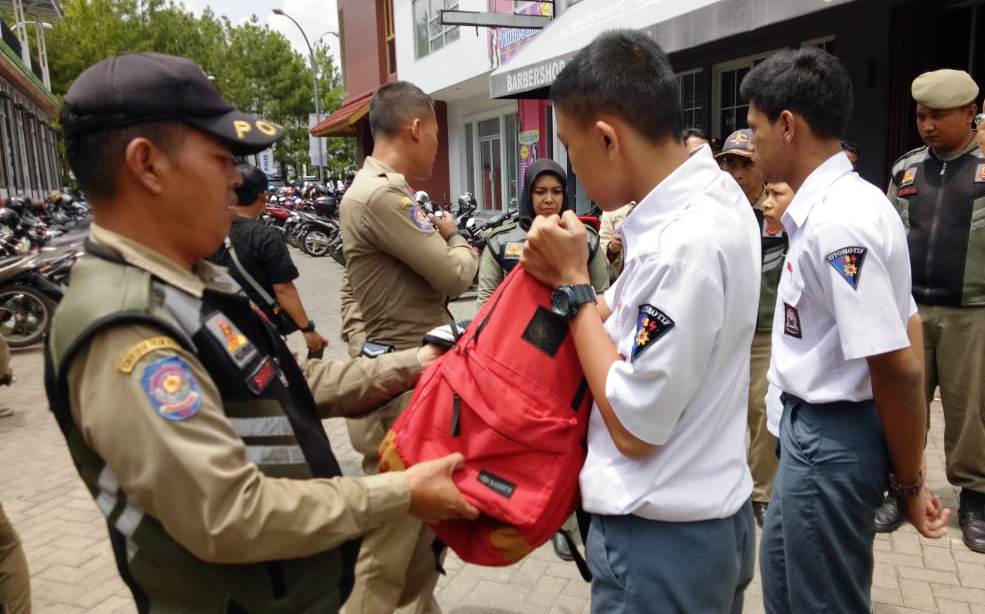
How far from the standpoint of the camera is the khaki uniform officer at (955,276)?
3379 millimetres

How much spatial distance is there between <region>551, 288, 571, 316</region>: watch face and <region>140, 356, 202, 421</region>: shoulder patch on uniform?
66 centimetres

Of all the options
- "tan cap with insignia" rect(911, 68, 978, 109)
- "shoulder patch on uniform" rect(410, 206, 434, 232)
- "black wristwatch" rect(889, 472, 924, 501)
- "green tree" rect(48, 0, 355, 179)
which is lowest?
"black wristwatch" rect(889, 472, 924, 501)

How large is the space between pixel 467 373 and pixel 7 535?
6.63 ft

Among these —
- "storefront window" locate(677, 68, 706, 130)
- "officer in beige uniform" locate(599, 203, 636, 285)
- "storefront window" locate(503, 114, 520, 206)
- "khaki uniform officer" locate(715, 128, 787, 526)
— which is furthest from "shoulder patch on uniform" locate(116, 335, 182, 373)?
"storefront window" locate(503, 114, 520, 206)

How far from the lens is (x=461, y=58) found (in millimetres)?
15156

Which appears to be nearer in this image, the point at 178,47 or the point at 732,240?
the point at 732,240

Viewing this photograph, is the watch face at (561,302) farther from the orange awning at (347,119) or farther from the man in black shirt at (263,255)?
the orange awning at (347,119)

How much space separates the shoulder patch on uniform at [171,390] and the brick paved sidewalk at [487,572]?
7.27ft

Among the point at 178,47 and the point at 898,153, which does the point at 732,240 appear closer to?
the point at 898,153

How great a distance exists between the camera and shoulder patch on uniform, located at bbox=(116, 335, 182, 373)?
1.07 meters

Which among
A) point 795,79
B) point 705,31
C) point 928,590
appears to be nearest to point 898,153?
point 705,31

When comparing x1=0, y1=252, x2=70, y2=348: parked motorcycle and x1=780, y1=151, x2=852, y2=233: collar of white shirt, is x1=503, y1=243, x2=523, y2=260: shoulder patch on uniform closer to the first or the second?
x1=780, y1=151, x2=852, y2=233: collar of white shirt

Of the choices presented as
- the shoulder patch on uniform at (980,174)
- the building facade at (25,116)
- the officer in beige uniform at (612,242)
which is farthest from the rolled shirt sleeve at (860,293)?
the building facade at (25,116)

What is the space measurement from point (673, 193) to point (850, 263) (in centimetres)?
65
